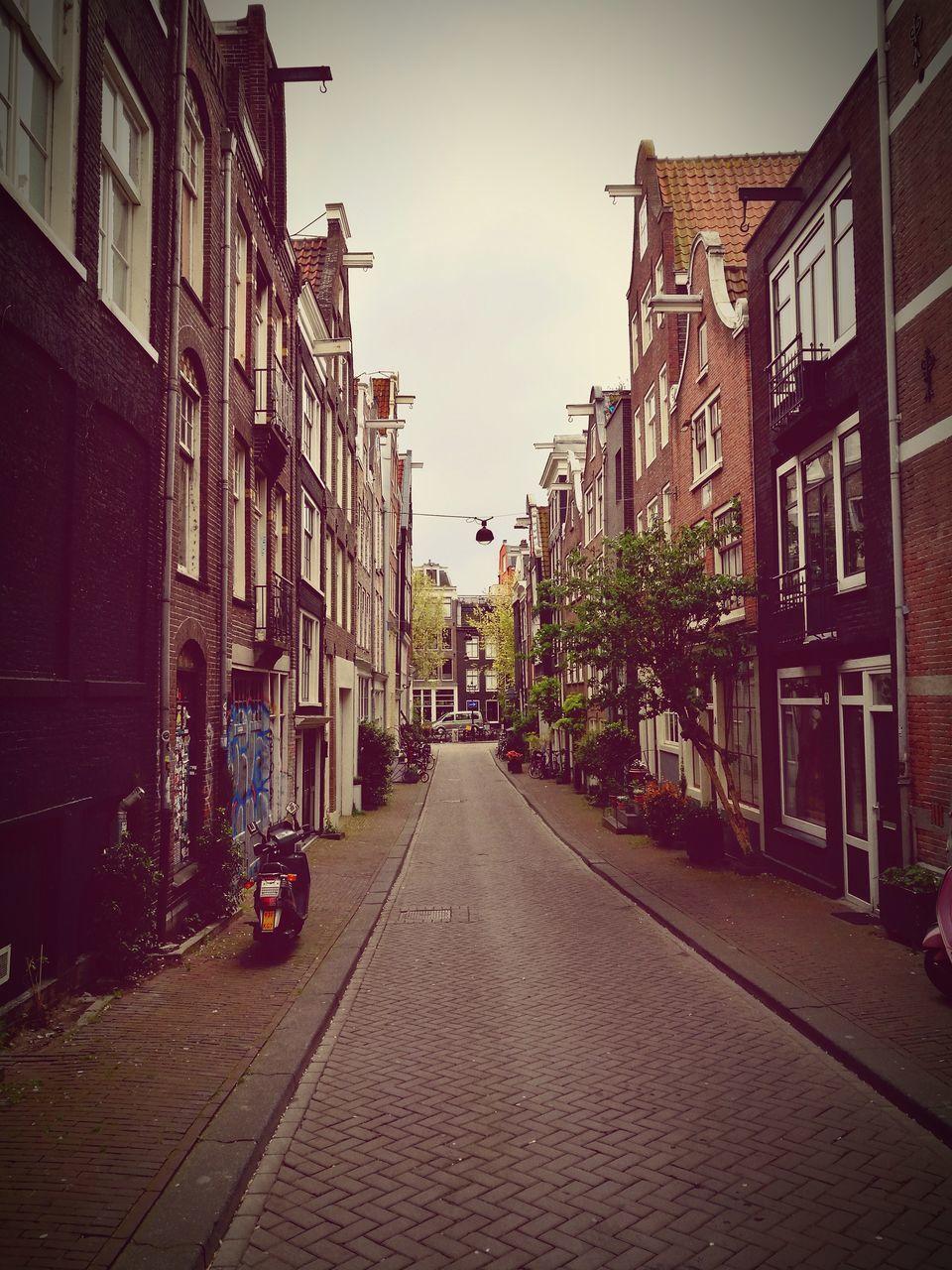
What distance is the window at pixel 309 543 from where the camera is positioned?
777 inches

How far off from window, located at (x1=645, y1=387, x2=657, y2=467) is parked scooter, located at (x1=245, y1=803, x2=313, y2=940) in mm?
16973

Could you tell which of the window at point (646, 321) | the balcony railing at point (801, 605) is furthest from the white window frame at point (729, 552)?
the window at point (646, 321)

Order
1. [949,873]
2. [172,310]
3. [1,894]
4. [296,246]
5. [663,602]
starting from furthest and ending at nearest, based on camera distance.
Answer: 1. [296,246]
2. [663,602]
3. [172,310]
4. [949,873]
5. [1,894]

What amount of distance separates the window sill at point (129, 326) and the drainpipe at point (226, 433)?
270 centimetres

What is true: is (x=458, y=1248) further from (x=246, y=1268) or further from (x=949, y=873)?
(x=949, y=873)

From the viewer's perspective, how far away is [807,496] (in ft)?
45.3

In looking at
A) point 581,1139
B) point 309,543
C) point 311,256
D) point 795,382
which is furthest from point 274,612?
point 311,256

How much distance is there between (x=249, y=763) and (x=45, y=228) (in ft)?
28.8

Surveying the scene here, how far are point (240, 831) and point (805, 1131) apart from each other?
32.5ft

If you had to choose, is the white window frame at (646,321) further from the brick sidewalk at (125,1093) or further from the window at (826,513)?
the brick sidewalk at (125,1093)

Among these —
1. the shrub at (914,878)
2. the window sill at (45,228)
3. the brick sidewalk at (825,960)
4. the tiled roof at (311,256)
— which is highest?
the tiled roof at (311,256)

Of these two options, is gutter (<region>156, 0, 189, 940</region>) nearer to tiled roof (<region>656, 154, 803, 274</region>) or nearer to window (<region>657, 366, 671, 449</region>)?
tiled roof (<region>656, 154, 803, 274</region>)

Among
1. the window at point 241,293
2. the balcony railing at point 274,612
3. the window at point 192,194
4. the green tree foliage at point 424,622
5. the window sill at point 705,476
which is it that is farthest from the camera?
the green tree foliage at point 424,622

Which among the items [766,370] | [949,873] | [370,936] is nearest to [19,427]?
[370,936]
